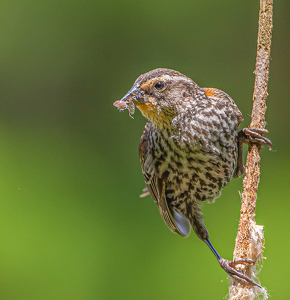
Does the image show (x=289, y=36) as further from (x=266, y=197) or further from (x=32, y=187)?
(x=32, y=187)

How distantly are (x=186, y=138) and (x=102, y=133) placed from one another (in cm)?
195

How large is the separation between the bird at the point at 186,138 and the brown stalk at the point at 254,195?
0.06 meters

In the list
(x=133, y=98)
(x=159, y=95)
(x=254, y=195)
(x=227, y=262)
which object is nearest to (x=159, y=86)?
(x=159, y=95)

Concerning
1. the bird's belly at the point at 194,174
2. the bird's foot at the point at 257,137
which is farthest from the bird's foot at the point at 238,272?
the bird's foot at the point at 257,137

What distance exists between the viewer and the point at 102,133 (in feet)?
12.3

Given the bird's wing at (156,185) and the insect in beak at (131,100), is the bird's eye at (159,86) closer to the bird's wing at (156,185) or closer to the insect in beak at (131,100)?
the insect in beak at (131,100)

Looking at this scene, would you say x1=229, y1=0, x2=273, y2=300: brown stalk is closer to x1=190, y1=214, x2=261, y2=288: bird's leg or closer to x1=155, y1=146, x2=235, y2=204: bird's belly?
x1=190, y1=214, x2=261, y2=288: bird's leg

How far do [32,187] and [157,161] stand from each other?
1.81 meters

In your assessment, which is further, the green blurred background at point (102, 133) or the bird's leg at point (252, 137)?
the green blurred background at point (102, 133)

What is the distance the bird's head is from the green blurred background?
1.60 metres

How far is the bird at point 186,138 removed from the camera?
182 cm

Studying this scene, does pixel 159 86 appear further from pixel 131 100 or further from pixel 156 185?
pixel 156 185

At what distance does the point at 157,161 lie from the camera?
2051 millimetres

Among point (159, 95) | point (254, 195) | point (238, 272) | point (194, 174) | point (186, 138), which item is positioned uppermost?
point (159, 95)
